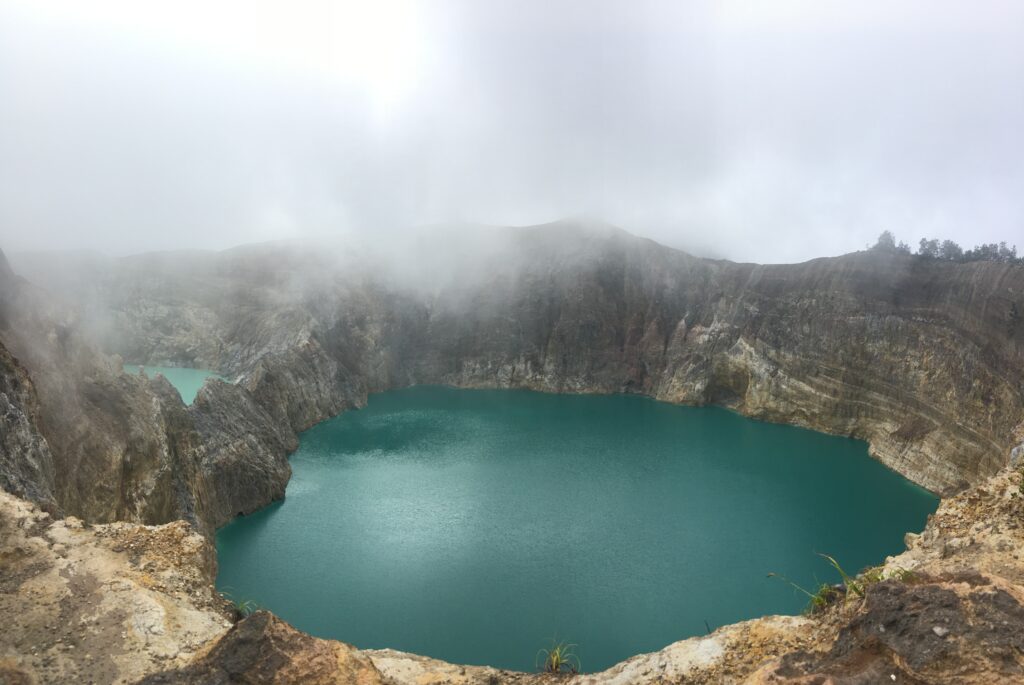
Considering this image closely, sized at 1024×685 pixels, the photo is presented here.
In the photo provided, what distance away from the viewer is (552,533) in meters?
35.9

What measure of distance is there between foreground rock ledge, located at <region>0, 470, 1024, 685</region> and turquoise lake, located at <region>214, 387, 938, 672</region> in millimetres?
15343

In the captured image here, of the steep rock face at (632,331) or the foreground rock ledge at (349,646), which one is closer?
the foreground rock ledge at (349,646)

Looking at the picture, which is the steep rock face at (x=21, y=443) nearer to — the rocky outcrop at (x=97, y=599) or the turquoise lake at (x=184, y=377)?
the rocky outcrop at (x=97, y=599)

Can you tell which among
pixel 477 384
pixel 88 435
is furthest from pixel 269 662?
pixel 477 384

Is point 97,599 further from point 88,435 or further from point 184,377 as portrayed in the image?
point 184,377

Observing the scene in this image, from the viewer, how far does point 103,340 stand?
218 ft

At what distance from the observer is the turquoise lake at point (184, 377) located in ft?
173

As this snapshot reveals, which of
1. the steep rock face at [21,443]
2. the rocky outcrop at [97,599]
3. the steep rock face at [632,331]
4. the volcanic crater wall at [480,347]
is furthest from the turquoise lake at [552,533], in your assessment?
the rocky outcrop at [97,599]

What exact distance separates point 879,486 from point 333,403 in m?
51.7

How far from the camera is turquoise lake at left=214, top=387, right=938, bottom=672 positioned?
86.9 ft

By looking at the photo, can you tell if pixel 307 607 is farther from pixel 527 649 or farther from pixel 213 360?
pixel 213 360

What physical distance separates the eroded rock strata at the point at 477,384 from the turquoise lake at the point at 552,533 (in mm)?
4837

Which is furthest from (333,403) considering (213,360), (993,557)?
(993,557)

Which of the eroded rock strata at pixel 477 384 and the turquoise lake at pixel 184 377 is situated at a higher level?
the eroded rock strata at pixel 477 384
